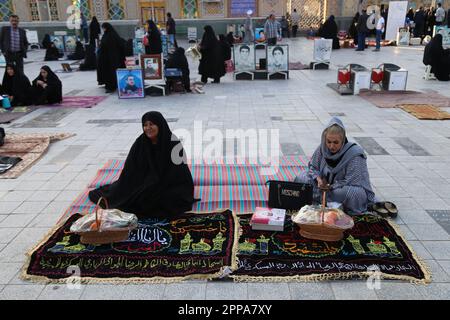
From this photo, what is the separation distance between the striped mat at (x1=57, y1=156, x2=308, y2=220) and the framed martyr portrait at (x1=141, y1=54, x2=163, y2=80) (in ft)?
14.6

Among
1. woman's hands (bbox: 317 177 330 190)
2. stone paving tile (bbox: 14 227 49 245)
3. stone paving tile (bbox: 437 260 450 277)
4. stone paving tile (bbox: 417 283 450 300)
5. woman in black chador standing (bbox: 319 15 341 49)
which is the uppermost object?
woman in black chador standing (bbox: 319 15 341 49)

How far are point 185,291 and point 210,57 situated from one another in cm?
850

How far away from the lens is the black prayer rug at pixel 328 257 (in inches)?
115

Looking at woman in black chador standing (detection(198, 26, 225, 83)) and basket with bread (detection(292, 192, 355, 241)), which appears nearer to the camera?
basket with bread (detection(292, 192, 355, 241))

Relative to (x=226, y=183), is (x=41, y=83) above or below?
above

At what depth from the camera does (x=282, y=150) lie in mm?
5660

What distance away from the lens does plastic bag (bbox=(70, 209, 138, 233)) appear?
127 inches

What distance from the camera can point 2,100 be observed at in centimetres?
829

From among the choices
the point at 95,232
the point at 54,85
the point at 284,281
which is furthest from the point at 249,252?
the point at 54,85

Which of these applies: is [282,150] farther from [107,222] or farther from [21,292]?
[21,292]

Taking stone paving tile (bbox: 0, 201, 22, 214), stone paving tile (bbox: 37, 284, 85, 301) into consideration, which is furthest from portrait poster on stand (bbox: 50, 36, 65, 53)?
stone paving tile (bbox: 37, 284, 85, 301)

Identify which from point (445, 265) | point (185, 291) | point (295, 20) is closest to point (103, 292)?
point (185, 291)

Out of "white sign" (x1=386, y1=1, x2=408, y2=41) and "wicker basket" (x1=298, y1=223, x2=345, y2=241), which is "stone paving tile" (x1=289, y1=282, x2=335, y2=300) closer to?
"wicker basket" (x1=298, y1=223, x2=345, y2=241)

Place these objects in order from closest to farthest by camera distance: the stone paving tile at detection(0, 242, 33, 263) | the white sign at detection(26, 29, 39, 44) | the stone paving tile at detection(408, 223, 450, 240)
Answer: the stone paving tile at detection(0, 242, 33, 263) < the stone paving tile at detection(408, 223, 450, 240) < the white sign at detection(26, 29, 39, 44)
